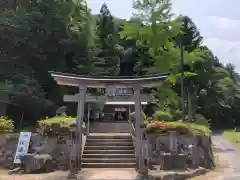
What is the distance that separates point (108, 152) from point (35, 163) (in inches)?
111

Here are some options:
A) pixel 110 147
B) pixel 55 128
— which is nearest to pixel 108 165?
pixel 110 147

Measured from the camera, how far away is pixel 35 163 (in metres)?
12.2

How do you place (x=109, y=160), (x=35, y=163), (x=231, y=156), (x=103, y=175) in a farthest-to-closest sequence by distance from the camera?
(x=231, y=156) → (x=109, y=160) → (x=35, y=163) → (x=103, y=175)

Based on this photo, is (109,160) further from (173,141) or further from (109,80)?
(109,80)

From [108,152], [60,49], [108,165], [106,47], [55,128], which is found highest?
[106,47]

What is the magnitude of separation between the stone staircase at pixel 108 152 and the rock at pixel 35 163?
4.26 feet

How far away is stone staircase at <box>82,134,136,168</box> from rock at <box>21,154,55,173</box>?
130 cm

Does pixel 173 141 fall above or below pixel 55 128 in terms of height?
below

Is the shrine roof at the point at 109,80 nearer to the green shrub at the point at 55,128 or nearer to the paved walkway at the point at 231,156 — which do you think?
the green shrub at the point at 55,128

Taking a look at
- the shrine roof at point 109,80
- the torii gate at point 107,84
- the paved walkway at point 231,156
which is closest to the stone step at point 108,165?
the torii gate at point 107,84

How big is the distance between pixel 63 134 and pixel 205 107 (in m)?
24.9

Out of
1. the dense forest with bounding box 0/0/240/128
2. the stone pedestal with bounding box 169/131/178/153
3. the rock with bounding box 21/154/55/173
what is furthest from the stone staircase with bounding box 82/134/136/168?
the dense forest with bounding box 0/0/240/128

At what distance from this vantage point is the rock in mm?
12117

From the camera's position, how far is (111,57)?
34625mm
